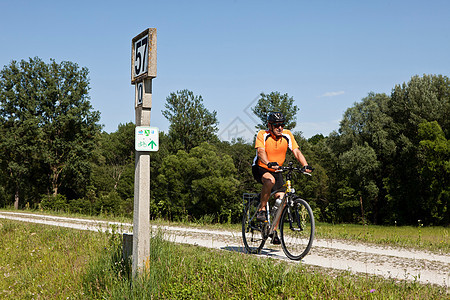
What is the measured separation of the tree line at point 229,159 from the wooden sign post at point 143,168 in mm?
34322

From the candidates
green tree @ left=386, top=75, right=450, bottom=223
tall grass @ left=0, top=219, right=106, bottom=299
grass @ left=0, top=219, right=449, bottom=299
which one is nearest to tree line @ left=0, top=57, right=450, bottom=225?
green tree @ left=386, top=75, right=450, bottom=223

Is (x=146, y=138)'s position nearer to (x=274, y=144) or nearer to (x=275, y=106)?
(x=274, y=144)

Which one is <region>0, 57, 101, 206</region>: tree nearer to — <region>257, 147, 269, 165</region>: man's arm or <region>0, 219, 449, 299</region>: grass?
<region>0, 219, 449, 299</region>: grass

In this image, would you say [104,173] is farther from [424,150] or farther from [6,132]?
[424,150]

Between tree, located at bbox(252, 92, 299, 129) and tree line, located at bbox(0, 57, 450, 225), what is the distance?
11 cm

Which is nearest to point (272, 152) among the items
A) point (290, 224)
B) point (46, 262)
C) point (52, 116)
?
point (290, 224)

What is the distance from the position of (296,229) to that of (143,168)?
89.8 inches

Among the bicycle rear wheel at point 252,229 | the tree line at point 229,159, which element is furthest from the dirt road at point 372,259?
the tree line at point 229,159

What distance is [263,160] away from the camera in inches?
237

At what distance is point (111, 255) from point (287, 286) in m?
2.58

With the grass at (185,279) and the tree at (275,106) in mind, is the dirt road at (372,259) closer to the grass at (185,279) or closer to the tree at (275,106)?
the grass at (185,279)

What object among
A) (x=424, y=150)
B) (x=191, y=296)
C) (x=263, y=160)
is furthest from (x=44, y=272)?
(x=424, y=150)

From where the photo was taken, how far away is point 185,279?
4957 mm

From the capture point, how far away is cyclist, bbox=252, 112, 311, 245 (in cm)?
609
